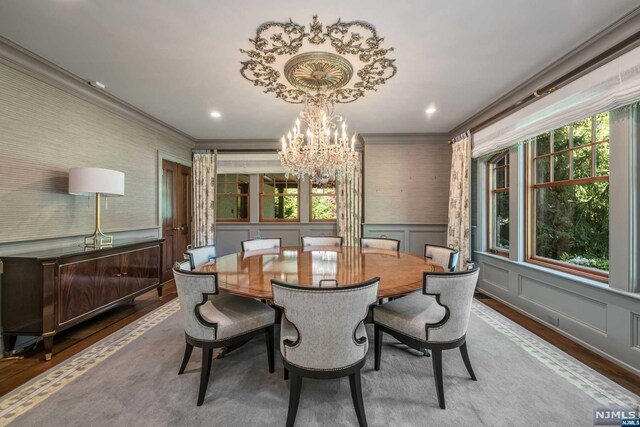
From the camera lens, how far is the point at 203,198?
497 centimetres

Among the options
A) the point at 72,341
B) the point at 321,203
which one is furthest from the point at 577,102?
the point at 72,341

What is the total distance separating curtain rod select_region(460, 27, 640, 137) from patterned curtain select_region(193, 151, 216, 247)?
4670 millimetres

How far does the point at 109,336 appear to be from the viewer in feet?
8.08

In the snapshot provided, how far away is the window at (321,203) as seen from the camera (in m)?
5.27

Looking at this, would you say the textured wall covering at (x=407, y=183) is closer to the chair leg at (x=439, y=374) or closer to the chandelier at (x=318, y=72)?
the chandelier at (x=318, y=72)

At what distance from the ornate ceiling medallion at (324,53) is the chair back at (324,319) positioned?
1814mm

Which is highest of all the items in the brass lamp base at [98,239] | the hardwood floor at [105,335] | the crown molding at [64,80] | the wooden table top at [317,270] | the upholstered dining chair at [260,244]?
the crown molding at [64,80]

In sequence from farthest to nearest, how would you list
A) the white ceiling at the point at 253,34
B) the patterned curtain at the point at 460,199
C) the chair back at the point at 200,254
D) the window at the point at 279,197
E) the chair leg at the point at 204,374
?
the window at the point at 279,197 → the patterned curtain at the point at 460,199 → the chair back at the point at 200,254 → the white ceiling at the point at 253,34 → the chair leg at the point at 204,374

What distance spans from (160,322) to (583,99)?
4467 millimetres

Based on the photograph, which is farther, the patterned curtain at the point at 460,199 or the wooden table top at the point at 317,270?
the patterned curtain at the point at 460,199

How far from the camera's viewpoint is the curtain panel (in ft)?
5.94

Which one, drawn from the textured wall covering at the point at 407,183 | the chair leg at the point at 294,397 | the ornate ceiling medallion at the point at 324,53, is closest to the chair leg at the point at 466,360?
the chair leg at the point at 294,397

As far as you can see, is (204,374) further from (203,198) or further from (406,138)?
(406,138)

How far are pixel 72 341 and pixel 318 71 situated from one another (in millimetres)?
3314
